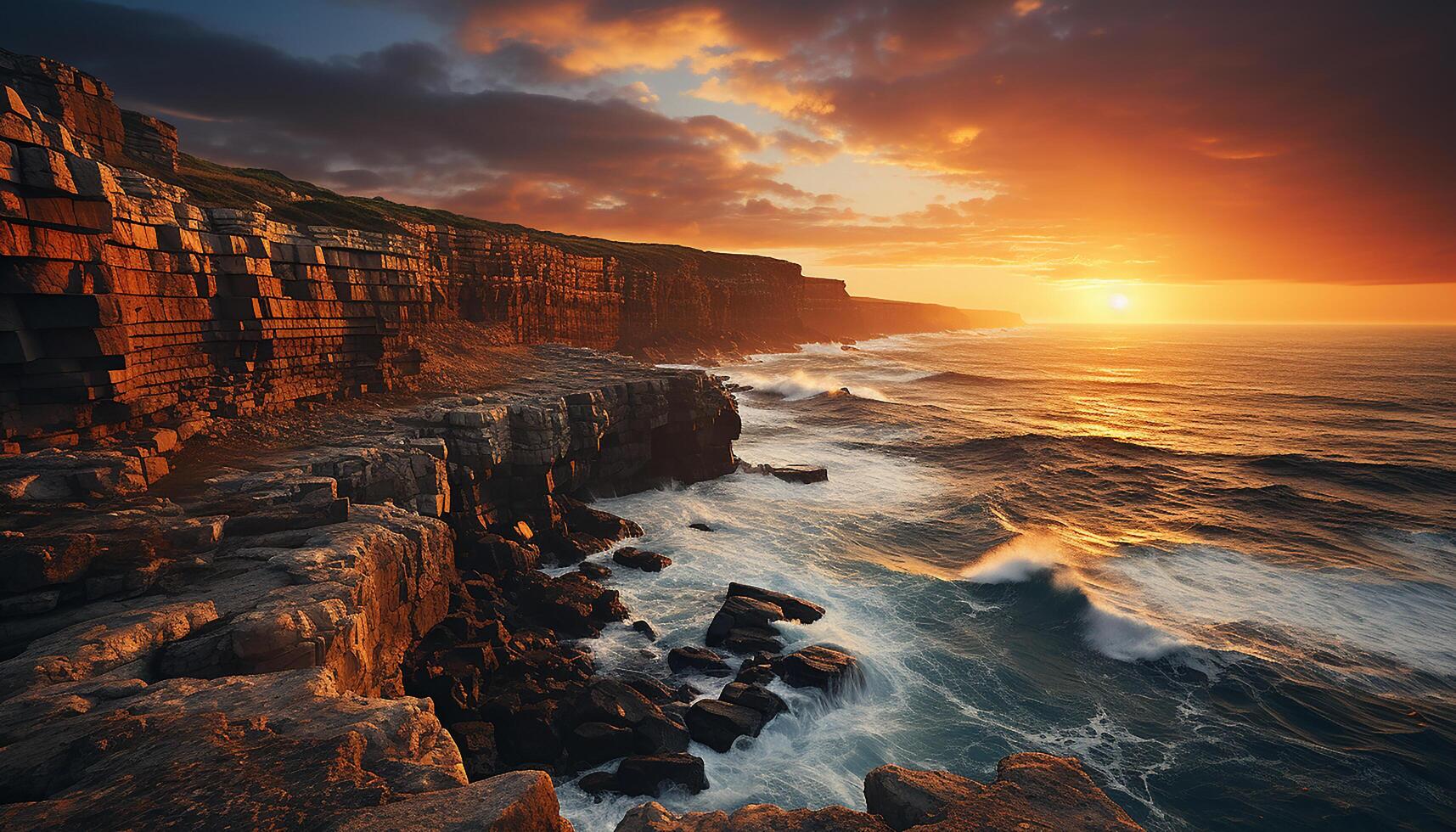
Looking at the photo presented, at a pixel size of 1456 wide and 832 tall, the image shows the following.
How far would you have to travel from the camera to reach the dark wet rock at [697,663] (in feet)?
50.1

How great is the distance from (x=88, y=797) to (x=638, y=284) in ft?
252

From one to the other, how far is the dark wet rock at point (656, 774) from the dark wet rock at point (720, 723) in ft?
Result: 3.91

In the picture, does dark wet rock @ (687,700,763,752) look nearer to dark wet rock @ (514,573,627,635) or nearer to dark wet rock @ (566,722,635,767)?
dark wet rock @ (566,722,635,767)

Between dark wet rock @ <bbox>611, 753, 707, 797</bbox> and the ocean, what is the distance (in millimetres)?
237

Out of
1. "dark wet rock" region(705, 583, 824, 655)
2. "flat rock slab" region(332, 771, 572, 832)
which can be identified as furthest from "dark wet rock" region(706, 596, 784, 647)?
"flat rock slab" region(332, 771, 572, 832)

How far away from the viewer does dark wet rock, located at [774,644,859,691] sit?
14742 mm

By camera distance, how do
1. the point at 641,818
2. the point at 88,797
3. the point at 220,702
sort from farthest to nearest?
the point at 220,702
the point at 641,818
the point at 88,797

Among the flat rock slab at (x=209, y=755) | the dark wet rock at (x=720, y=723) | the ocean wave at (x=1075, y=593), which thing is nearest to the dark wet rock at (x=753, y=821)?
the flat rock slab at (x=209, y=755)

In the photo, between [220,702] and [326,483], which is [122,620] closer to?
[220,702]

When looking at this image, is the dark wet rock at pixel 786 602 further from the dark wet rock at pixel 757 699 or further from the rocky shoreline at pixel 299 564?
the dark wet rock at pixel 757 699

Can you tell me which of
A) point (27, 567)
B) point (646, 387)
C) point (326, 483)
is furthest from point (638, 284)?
point (27, 567)

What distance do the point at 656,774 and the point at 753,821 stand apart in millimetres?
6044

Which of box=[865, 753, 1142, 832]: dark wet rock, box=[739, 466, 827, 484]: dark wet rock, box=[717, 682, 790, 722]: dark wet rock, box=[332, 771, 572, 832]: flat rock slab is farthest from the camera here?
box=[739, 466, 827, 484]: dark wet rock

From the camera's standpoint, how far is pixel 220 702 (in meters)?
6.41
